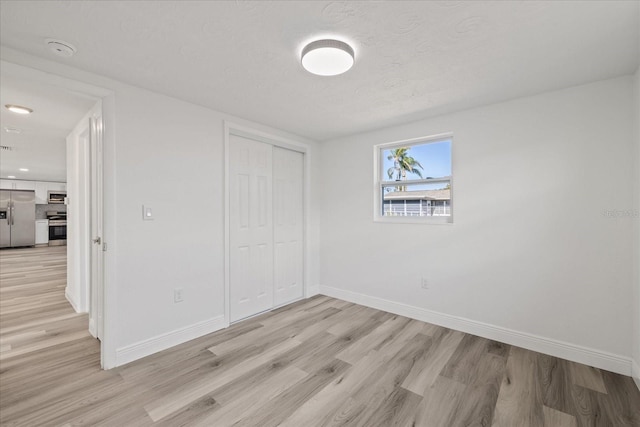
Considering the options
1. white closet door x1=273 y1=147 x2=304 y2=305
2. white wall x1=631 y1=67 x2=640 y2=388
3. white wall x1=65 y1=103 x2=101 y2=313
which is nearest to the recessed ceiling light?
white wall x1=65 y1=103 x2=101 y2=313

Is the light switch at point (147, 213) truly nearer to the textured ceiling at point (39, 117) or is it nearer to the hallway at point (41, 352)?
the textured ceiling at point (39, 117)

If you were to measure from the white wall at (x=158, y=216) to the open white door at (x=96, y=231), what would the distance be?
0.46ft

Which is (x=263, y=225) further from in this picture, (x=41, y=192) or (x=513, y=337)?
(x=41, y=192)

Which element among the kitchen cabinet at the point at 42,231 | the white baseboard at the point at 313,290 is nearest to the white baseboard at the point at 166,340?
the white baseboard at the point at 313,290

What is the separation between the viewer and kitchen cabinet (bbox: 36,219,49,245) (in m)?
9.05

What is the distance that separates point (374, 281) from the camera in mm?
3604

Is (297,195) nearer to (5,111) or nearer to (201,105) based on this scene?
(201,105)

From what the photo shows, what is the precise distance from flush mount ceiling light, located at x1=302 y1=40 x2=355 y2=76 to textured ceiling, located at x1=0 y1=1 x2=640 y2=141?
5cm

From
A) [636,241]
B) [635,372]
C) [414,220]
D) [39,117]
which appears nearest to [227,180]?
[39,117]

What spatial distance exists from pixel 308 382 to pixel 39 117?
12.5 feet

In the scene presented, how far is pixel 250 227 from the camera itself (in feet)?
10.9

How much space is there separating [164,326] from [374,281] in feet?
7.94

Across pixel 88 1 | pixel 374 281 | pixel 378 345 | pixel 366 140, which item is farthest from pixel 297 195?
pixel 88 1

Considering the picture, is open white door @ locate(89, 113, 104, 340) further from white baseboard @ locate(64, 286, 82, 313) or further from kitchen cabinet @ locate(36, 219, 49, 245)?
kitchen cabinet @ locate(36, 219, 49, 245)
